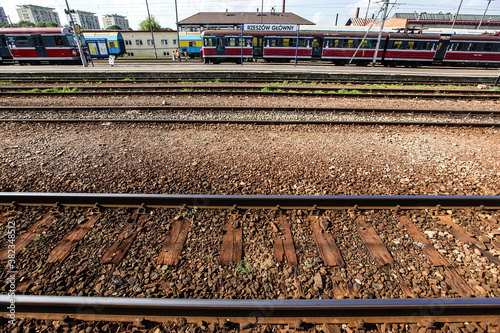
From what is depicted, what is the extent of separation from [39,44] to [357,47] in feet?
105

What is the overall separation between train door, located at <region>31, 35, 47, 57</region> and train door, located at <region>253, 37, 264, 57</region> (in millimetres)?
21381

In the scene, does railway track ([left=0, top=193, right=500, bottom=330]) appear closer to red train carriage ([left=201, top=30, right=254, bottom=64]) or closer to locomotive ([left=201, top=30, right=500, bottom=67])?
locomotive ([left=201, top=30, right=500, bottom=67])

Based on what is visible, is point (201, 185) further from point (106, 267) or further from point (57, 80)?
point (57, 80)

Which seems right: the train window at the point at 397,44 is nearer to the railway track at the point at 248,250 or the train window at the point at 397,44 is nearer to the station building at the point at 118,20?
the railway track at the point at 248,250

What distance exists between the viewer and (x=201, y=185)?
4.42 meters

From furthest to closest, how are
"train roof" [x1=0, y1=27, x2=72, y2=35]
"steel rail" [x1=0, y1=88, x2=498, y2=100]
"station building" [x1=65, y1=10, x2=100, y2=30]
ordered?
"station building" [x1=65, y1=10, x2=100, y2=30] → "train roof" [x1=0, y1=27, x2=72, y2=35] → "steel rail" [x1=0, y1=88, x2=498, y2=100]

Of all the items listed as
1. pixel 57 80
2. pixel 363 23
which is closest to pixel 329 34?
pixel 57 80

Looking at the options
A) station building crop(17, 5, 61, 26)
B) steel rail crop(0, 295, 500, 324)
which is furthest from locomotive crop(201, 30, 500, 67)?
station building crop(17, 5, 61, 26)

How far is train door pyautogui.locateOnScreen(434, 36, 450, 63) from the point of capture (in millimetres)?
23223

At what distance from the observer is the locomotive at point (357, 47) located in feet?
75.8

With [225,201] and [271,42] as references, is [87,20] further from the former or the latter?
[225,201]

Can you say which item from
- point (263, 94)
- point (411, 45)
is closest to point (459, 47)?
point (411, 45)

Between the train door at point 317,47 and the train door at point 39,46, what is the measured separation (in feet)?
90.0

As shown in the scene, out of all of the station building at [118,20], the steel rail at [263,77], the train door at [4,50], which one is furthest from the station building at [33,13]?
the steel rail at [263,77]
